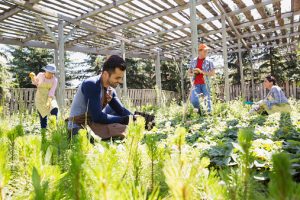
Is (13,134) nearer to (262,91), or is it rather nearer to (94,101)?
(94,101)

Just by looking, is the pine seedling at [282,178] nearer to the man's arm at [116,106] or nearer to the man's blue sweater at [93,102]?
the man's blue sweater at [93,102]

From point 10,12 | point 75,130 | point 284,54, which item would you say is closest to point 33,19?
point 10,12

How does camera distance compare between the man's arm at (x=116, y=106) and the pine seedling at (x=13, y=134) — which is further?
the man's arm at (x=116, y=106)

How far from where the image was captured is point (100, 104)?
2.97 meters

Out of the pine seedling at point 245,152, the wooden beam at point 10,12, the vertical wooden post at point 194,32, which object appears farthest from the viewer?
the wooden beam at point 10,12

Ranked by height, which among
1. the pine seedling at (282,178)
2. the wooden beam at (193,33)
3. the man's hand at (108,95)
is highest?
the wooden beam at (193,33)

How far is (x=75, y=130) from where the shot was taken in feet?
9.55

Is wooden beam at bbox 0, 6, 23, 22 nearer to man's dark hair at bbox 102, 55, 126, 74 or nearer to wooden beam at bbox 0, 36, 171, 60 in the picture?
wooden beam at bbox 0, 36, 171, 60

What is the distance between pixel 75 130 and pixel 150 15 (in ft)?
21.0

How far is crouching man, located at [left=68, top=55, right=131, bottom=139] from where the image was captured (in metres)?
2.87

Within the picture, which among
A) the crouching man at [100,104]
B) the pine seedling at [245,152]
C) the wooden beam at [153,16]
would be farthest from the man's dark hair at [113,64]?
the wooden beam at [153,16]

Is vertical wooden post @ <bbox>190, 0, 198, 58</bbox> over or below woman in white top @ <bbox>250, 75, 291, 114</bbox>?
over

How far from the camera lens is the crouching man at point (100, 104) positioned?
9.42 ft

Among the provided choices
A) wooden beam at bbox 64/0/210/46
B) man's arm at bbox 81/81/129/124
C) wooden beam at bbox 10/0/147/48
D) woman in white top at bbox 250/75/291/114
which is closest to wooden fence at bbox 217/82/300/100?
wooden beam at bbox 64/0/210/46
